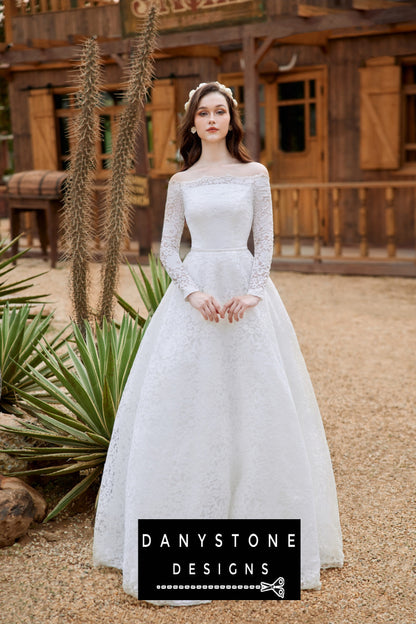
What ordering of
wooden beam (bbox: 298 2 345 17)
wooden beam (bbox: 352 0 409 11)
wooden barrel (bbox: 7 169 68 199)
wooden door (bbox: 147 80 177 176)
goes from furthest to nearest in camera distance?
wooden door (bbox: 147 80 177 176) < wooden barrel (bbox: 7 169 68 199) < wooden beam (bbox: 298 2 345 17) < wooden beam (bbox: 352 0 409 11)

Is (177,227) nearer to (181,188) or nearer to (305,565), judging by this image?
(181,188)

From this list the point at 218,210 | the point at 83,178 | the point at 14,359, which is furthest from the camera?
the point at 14,359

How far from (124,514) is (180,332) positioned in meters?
0.70

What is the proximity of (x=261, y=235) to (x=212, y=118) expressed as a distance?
433 mm

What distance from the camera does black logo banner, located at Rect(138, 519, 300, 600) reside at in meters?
2.50

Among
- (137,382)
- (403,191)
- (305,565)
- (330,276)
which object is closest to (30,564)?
(137,382)

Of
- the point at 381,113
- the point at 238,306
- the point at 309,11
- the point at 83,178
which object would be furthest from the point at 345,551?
the point at 381,113

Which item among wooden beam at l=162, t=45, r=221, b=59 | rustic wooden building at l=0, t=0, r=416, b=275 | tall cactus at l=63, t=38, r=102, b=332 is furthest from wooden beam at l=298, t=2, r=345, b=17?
tall cactus at l=63, t=38, r=102, b=332

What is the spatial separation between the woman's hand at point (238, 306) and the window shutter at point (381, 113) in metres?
7.81

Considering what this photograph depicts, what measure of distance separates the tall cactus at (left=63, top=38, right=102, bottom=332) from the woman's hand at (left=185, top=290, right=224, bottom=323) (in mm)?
1463

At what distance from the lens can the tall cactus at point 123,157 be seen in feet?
12.1

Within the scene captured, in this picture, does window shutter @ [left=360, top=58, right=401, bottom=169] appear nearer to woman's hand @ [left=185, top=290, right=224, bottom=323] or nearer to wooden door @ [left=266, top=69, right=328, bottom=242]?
wooden door @ [left=266, top=69, right=328, bottom=242]

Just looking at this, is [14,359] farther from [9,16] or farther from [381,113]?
[9,16]

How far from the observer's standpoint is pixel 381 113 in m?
9.72
